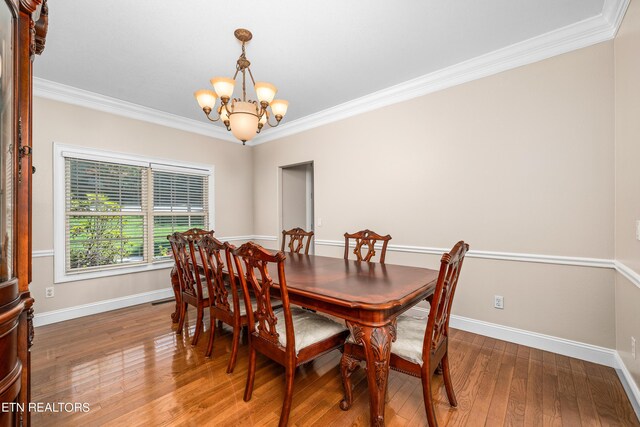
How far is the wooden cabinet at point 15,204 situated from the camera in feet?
3.06

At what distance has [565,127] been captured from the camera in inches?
90.5

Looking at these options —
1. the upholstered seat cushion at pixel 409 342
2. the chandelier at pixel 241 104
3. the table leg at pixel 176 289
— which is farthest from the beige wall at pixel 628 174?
the table leg at pixel 176 289

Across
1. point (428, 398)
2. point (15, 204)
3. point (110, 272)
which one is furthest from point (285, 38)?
point (110, 272)

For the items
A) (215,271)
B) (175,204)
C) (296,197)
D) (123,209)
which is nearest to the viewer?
(215,271)

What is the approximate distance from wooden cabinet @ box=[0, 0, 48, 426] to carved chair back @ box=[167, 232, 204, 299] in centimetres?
130

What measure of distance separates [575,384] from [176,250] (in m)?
3.30

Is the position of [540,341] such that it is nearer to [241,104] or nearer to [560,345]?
[560,345]

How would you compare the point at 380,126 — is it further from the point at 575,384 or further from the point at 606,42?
the point at 575,384

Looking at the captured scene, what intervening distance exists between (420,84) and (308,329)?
275 cm

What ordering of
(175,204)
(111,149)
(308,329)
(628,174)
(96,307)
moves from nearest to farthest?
1. (308,329)
2. (628,174)
3. (96,307)
4. (111,149)
5. (175,204)

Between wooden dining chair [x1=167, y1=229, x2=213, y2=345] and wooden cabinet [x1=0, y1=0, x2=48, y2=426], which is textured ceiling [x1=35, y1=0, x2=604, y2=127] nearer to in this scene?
wooden cabinet [x1=0, y1=0, x2=48, y2=426]

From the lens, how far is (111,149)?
11.7 feet

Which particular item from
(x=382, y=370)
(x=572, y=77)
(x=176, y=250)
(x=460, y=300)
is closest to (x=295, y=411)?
(x=382, y=370)

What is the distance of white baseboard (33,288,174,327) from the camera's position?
3072mm
